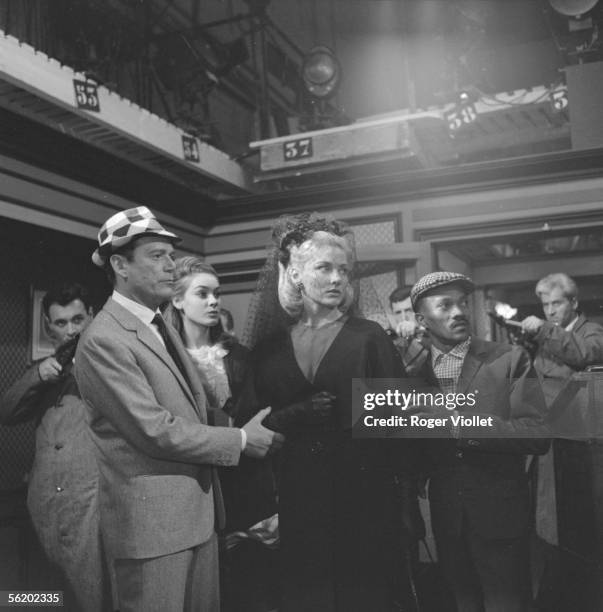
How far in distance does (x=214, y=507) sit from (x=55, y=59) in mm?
1622

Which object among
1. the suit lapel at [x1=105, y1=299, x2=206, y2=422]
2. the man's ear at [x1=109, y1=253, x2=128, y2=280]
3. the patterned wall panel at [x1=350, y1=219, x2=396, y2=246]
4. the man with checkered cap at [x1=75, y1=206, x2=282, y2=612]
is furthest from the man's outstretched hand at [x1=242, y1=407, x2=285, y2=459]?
the patterned wall panel at [x1=350, y1=219, x2=396, y2=246]

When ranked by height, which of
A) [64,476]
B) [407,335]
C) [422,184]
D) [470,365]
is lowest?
[64,476]

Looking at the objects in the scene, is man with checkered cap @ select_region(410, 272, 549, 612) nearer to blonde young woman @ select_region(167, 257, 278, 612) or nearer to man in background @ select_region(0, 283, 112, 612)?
blonde young woman @ select_region(167, 257, 278, 612)

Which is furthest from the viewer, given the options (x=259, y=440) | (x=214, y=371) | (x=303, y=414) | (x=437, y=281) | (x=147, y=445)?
(x=214, y=371)

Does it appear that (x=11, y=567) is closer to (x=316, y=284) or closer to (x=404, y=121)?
(x=316, y=284)

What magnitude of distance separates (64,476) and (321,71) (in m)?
1.65

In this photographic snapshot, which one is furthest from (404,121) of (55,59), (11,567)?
(11,567)

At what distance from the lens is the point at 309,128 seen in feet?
8.20

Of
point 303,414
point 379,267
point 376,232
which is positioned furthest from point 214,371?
point 376,232

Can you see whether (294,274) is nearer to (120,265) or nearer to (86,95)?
(120,265)

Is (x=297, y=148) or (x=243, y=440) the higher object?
(x=297, y=148)

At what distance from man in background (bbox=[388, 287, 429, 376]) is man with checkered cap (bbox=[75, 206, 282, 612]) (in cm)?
49

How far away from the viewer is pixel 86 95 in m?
2.12

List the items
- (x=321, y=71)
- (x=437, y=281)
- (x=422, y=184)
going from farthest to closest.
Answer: (x=422, y=184) → (x=321, y=71) → (x=437, y=281)
